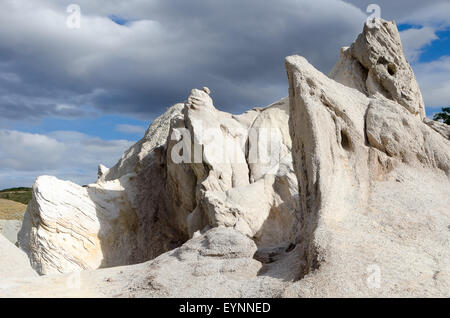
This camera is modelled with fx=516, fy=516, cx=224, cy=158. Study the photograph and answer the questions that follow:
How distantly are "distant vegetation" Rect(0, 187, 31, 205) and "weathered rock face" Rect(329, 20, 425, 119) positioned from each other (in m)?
26.6

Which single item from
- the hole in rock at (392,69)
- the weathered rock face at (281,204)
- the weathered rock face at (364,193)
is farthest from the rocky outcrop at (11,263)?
the hole in rock at (392,69)

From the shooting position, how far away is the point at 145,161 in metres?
15.6

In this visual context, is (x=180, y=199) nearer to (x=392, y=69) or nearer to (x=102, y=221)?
(x=102, y=221)

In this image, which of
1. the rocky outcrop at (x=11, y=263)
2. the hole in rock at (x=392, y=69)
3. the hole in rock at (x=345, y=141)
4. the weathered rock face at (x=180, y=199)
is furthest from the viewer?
the hole in rock at (x=392, y=69)

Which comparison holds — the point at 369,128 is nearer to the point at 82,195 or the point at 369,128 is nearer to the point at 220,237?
the point at 220,237

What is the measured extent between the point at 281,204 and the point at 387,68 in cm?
406

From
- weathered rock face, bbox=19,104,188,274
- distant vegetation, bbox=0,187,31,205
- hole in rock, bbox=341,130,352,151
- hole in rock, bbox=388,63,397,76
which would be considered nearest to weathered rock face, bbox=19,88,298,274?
weathered rock face, bbox=19,104,188,274

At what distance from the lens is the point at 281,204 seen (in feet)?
37.8

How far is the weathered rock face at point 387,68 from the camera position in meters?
11.7

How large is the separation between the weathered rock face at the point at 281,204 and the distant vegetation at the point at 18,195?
21.8m

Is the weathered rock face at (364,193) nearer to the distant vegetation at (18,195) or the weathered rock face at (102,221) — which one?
the weathered rock face at (102,221)

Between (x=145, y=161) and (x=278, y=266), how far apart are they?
889 centimetres

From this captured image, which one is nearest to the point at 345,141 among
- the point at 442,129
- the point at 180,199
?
the point at 442,129
